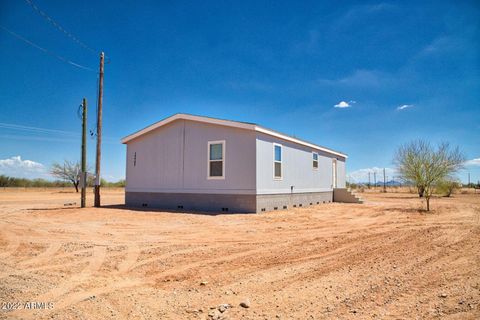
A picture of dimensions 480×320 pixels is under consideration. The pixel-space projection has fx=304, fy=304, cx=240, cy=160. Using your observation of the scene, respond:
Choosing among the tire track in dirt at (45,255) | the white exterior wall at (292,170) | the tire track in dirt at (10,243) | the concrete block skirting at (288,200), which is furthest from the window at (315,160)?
the tire track in dirt at (10,243)

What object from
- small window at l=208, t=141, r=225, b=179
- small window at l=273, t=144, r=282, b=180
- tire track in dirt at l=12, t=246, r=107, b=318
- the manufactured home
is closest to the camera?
tire track in dirt at l=12, t=246, r=107, b=318

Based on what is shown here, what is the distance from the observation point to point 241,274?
14.4ft

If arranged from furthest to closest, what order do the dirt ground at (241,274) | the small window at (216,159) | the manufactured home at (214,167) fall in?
the small window at (216,159), the manufactured home at (214,167), the dirt ground at (241,274)

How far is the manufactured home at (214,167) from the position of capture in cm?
1234

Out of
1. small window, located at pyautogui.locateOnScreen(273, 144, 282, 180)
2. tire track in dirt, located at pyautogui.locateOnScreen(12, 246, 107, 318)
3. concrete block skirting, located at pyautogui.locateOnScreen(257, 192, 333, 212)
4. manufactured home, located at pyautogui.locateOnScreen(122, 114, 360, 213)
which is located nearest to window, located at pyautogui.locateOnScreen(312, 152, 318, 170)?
manufactured home, located at pyautogui.locateOnScreen(122, 114, 360, 213)

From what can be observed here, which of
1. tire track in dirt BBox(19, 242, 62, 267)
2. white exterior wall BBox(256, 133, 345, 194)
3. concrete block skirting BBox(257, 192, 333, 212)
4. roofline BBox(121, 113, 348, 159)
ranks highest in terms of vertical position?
roofline BBox(121, 113, 348, 159)

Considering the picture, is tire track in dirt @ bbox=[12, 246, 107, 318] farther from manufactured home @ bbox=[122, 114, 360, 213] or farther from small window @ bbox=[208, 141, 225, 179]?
small window @ bbox=[208, 141, 225, 179]

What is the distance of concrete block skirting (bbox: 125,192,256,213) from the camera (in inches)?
481

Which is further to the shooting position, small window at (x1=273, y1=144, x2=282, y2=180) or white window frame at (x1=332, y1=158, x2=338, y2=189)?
white window frame at (x1=332, y1=158, x2=338, y2=189)

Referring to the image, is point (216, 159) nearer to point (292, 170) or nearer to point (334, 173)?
point (292, 170)

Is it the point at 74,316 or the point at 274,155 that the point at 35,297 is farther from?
A: the point at 274,155

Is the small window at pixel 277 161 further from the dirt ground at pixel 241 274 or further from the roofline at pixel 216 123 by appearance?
the dirt ground at pixel 241 274

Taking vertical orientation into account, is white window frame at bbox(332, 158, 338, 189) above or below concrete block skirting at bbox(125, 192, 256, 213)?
above

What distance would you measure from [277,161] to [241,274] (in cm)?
975
